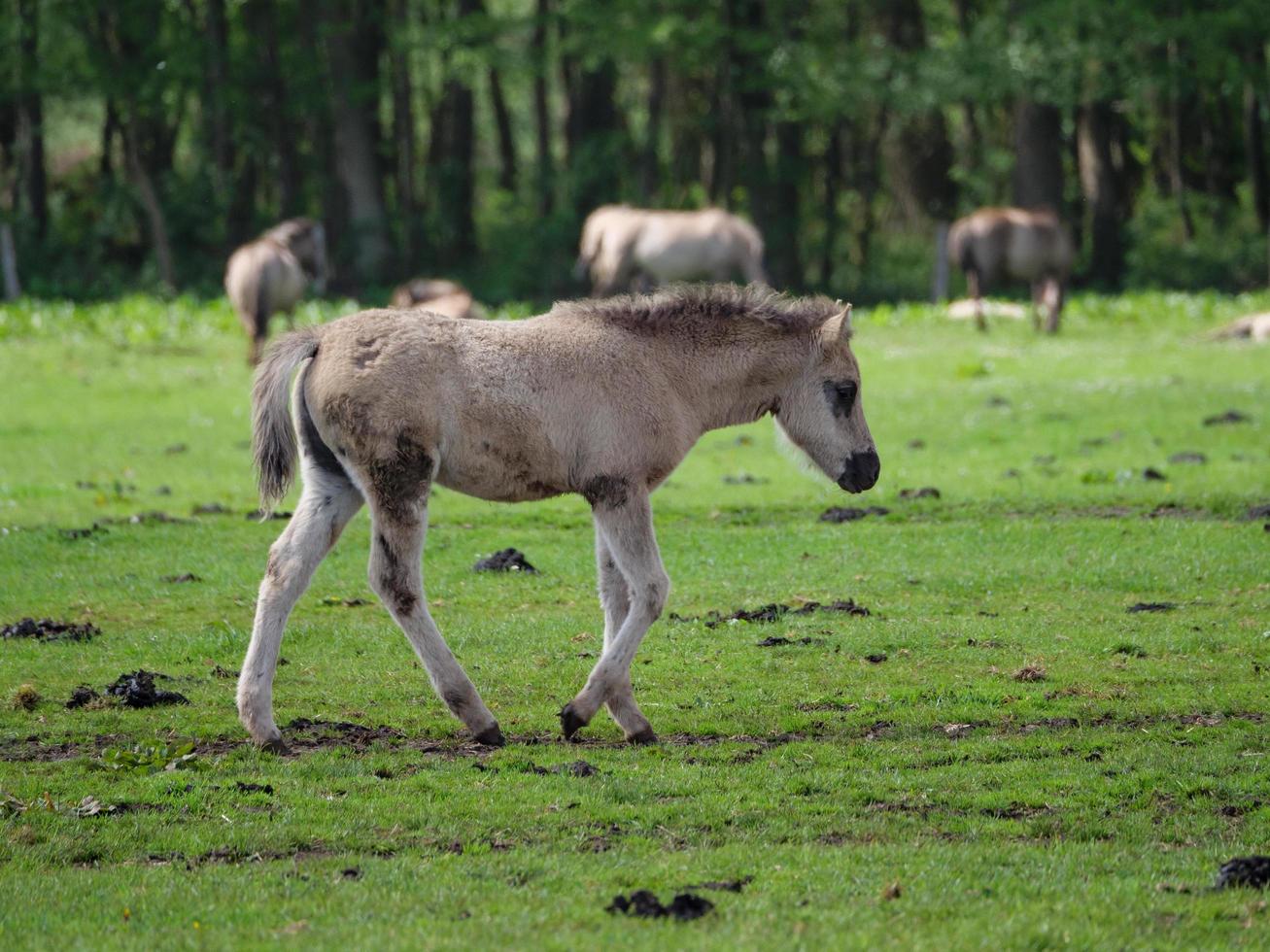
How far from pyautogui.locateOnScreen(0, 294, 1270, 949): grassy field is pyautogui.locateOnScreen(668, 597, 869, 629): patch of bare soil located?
0.12 m

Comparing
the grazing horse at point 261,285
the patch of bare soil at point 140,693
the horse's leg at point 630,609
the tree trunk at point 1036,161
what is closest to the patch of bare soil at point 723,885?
the horse's leg at point 630,609

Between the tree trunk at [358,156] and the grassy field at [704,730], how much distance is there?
21928 millimetres

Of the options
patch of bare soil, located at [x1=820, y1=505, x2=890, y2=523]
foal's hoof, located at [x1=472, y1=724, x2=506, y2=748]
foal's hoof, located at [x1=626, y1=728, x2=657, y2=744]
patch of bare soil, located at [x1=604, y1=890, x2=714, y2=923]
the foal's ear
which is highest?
the foal's ear

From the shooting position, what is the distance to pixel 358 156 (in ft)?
134

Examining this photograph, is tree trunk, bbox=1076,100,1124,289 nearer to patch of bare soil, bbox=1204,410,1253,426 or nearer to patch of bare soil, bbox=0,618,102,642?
patch of bare soil, bbox=1204,410,1253,426

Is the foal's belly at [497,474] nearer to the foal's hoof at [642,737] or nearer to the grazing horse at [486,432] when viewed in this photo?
the grazing horse at [486,432]

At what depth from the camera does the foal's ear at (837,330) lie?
9336 mm

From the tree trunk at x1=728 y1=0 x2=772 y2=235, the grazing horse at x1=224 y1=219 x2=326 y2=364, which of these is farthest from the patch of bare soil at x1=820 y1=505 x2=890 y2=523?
the tree trunk at x1=728 y1=0 x2=772 y2=235

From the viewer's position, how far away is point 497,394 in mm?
8594

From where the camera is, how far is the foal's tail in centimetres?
864

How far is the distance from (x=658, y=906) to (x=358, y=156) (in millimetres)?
36586

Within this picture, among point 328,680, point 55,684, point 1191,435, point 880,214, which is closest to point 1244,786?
point 328,680

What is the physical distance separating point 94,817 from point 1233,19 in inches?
1341

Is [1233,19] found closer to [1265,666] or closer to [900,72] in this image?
[900,72]
